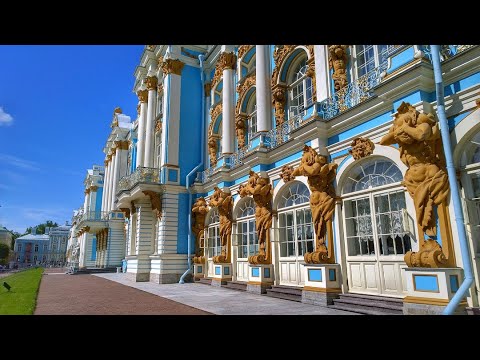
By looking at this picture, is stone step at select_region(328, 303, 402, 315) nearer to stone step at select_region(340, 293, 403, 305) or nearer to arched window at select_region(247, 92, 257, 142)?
stone step at select_region(340, 293, 403, 305)

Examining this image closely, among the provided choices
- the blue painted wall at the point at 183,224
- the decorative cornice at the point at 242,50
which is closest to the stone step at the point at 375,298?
the blue painted wall at the point at 183,224

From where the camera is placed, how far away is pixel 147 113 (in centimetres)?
1944

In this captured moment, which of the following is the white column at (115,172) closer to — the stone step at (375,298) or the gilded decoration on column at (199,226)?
the gilded decoration on column at (199,226)

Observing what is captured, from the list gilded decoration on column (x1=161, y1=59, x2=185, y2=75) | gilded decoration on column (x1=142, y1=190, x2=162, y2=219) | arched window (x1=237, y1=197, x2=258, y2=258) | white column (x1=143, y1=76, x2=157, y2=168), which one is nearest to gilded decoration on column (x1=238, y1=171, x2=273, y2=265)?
arched window (x1=237, y1=197, x2=258, y2=258)

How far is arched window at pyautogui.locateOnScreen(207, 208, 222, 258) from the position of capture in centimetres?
1364

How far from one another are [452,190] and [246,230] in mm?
7259

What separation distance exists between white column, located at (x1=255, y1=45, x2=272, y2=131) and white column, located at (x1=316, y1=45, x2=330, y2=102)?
2.46 meters

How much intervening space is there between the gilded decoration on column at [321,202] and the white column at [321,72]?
1.70 metres

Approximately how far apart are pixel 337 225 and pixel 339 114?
7.99 feet

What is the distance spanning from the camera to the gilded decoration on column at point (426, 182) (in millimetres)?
5348

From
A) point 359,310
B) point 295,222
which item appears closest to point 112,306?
point 295,222

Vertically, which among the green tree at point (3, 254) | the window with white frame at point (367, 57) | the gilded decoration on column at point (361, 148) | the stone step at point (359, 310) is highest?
the window with white frame at point (367, 57)
